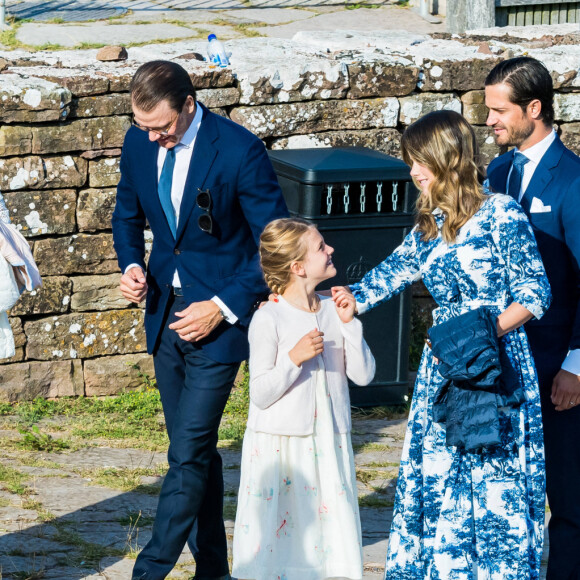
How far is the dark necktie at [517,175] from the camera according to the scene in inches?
148

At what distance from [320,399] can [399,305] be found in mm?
2515

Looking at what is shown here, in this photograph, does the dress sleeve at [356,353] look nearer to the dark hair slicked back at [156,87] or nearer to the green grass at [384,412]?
the dark hair slicked back at [156,87]

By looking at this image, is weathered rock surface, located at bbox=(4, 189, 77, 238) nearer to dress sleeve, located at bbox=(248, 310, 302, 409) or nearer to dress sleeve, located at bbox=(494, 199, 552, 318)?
dress sleeve, located at bbox=(248, 310, 302, 409)

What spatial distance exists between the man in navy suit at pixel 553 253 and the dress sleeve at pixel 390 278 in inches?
16.8

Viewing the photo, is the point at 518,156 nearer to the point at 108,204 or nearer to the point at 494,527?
the point at 494,527

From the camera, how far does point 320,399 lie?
3.61m

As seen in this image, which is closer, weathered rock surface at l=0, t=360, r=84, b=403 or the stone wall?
the stone wall

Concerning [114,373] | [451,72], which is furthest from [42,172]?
[451,72]

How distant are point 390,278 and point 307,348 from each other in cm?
47

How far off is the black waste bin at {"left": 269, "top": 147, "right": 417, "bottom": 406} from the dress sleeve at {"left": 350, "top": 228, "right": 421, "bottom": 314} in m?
2.02

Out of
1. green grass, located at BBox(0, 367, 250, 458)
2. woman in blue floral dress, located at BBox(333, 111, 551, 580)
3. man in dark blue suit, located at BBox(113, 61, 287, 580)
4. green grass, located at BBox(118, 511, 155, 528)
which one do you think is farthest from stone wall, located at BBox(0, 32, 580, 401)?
woman in blue floral dress, located at BBox(333, 111, 551, 580)

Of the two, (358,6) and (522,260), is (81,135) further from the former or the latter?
(358,6)

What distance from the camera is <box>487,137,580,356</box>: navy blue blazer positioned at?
11.9 feet

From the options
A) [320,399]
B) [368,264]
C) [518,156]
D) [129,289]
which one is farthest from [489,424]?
[368,264]
